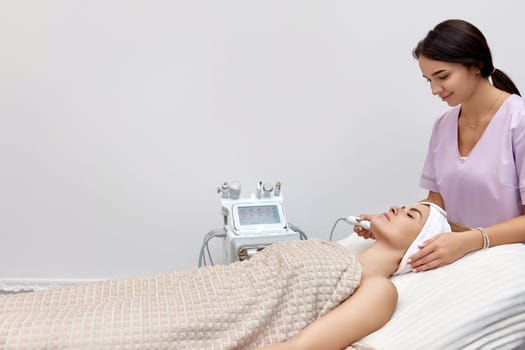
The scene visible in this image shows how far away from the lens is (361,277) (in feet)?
3.82

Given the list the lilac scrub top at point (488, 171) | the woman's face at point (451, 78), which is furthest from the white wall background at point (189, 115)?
the woman's face at point (451, 78)

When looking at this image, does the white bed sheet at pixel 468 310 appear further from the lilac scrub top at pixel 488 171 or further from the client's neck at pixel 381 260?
the lilac scrub top at pixel 488 171

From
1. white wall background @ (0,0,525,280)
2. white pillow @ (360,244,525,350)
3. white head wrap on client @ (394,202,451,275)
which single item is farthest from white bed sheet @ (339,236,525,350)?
white wall background @ (0,0,525,280)

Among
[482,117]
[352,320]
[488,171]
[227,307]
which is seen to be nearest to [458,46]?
[482,117]

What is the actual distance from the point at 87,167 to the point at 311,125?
1.01 metres

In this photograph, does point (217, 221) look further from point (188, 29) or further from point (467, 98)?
point (467, 98)

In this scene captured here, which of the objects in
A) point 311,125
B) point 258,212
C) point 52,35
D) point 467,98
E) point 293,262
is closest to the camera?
point 293,262

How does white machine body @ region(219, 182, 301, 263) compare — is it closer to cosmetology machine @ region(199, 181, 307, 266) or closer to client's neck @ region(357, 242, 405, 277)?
cosmetology machine @ region(199, 181, 307, 266)

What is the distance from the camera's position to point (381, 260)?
1285 millimetres

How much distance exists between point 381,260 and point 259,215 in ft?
1.72

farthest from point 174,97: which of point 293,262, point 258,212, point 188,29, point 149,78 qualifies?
point 293,262

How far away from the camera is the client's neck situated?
1.27 meters

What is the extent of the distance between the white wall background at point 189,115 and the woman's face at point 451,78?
0.69m

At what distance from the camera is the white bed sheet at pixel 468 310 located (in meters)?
0.94
